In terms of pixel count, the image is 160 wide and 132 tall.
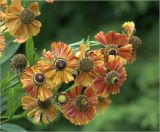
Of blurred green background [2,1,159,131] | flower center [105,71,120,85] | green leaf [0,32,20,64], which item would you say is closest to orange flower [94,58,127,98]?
flower center [105,71,120,85]

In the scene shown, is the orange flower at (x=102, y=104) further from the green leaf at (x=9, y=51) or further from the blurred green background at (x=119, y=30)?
the blurred green background at (x=119, y=30)

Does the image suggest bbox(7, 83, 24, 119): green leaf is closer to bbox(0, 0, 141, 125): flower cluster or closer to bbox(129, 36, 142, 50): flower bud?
bbox(0, 0, 141, 125): flower cluster

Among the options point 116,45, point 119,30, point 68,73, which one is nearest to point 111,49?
point 116,45

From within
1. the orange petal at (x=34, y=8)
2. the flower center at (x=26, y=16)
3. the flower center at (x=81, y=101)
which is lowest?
the flower center at (x=81, y=101)

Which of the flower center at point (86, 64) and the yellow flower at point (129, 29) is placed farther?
the yellow flower at point (129, 29)

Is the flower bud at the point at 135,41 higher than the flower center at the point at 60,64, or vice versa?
the flower bud at the point at 135,41

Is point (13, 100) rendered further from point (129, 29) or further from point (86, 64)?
point (129, 29)

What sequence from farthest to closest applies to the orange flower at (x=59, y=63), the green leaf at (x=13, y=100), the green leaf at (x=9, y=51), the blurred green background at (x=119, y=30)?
the blurred green background at (x=119, y=30), the green leaf at (x=9, y=51), the green leaf at (x=13, y=100), the orange flower at (x=59, y=63)

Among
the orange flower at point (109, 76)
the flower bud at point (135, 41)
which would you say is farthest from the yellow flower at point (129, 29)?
the orange flower at point (109, 76)
